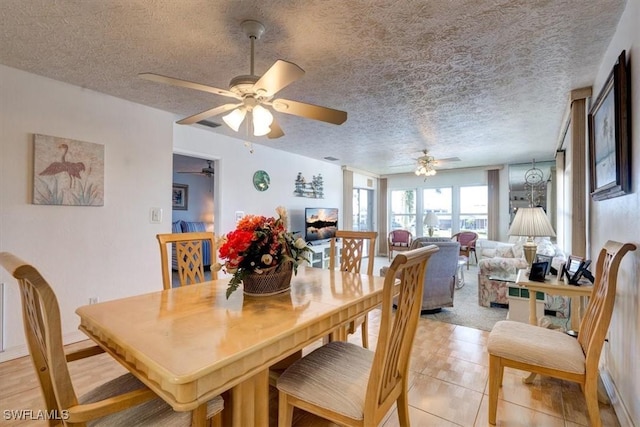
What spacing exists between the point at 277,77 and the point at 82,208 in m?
2.44

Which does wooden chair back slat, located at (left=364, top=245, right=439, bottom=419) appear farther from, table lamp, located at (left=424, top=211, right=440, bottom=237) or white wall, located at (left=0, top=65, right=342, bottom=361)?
table lamp, located at (left=424, top=211, right=440, bottom=237)

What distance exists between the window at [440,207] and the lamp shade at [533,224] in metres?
5.14

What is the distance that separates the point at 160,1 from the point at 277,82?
77 centimetres

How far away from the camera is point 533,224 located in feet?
8.41

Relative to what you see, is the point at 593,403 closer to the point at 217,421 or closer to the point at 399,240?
the point at 217,421

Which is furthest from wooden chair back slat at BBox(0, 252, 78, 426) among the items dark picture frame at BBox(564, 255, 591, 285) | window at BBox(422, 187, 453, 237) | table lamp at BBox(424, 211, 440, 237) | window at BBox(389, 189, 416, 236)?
window at BBox(389, 189, 416, 236)

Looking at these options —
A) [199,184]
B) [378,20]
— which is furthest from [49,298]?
[199,184]

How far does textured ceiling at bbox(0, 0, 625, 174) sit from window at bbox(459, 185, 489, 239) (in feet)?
13.0

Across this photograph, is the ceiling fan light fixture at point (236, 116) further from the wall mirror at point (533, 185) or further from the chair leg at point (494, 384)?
the wall mirror at point (533, 185)

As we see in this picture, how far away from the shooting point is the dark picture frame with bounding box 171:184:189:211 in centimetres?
718

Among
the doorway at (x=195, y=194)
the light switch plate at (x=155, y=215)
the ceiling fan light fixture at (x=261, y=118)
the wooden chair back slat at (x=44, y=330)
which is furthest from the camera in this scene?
the doorway at (x=195, y=194)

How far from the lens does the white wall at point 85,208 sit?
241 centimetres

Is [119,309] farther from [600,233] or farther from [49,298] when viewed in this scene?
[600,233]

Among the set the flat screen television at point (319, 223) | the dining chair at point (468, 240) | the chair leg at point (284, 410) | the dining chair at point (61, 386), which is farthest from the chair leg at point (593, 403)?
the dining chair at point (468, 240)
